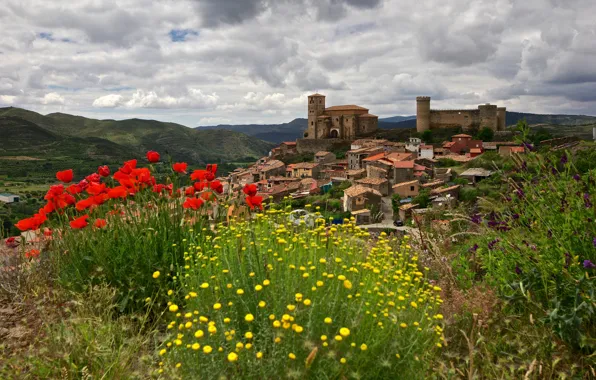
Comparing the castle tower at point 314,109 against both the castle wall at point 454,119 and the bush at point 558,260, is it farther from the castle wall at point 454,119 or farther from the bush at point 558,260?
the bush at point 558,260

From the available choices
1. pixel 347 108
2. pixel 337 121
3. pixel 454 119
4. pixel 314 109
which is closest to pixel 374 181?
pixel 454 119

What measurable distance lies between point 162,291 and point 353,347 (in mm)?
2124

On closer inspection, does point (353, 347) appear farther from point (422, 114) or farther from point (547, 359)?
point (422, 114)

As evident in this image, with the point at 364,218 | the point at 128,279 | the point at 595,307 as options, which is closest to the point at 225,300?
the point at 128,279

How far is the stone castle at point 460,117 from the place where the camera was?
65188 millimetres

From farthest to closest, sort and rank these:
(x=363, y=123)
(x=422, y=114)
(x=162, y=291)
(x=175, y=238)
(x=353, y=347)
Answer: (x=363, y=123) → (x=422, y=114) → (x=175, y=238) → (x=162, y=291) → (x=353, y=347)

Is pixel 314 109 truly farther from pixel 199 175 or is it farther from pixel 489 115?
pixel 199 175

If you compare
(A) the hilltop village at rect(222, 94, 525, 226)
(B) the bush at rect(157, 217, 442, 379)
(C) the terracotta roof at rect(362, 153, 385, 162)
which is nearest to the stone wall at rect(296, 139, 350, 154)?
(A) the hilltop village at rect(222, 94, 525, 226)

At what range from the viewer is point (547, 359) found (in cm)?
283

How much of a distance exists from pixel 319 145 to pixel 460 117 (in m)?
24.0

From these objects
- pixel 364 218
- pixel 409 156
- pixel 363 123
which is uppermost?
pixel 363 123

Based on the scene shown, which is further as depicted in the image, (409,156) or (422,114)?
(422,114)

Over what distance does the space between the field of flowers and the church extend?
70.7m

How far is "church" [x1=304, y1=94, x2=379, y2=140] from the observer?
74.2 metres
